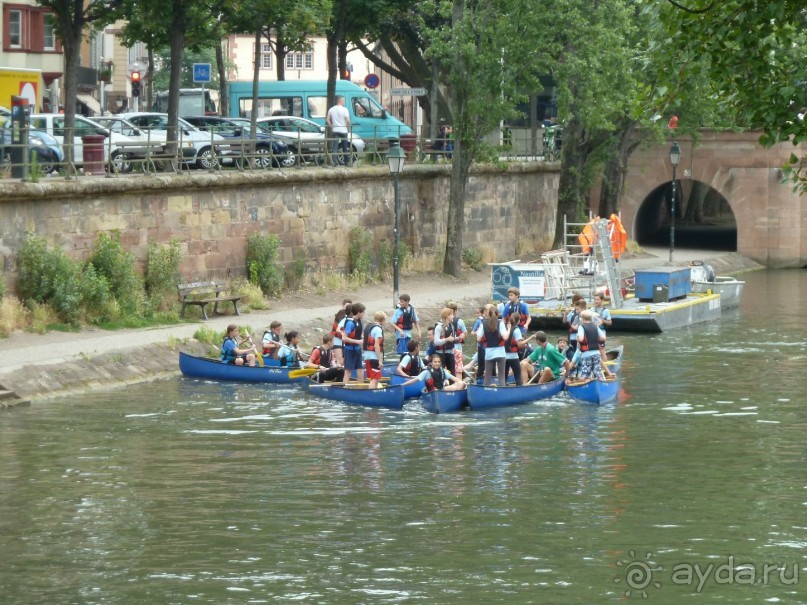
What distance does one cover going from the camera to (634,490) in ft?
64.6

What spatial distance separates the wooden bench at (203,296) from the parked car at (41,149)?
3.70 metres

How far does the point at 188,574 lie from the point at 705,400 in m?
13.4

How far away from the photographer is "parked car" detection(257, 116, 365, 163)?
42500 mm

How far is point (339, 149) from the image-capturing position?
43.8 m

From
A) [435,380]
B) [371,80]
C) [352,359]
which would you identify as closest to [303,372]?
[352,359]

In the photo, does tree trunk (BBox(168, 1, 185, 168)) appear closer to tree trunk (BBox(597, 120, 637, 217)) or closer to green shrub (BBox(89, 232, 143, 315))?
green shrub (BBox(89, 232, 143, 315))

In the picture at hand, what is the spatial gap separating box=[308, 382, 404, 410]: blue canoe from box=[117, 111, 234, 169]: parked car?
32.7 ft

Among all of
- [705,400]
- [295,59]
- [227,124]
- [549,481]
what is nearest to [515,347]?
[705,400]

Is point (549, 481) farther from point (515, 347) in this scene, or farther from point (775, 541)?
point (515, 347)

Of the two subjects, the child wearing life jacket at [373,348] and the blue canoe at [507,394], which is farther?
the child wearing life jacket at [373,348]

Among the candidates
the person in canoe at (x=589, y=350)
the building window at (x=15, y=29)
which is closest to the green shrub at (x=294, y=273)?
the person in canoe at (x=589, y=350)

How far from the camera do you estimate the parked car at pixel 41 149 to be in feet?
104

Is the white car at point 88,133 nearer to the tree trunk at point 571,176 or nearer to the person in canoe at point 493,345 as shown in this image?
the person in canoe at point 493,345

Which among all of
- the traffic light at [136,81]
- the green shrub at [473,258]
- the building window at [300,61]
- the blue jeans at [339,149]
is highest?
the building window at [300,61]
